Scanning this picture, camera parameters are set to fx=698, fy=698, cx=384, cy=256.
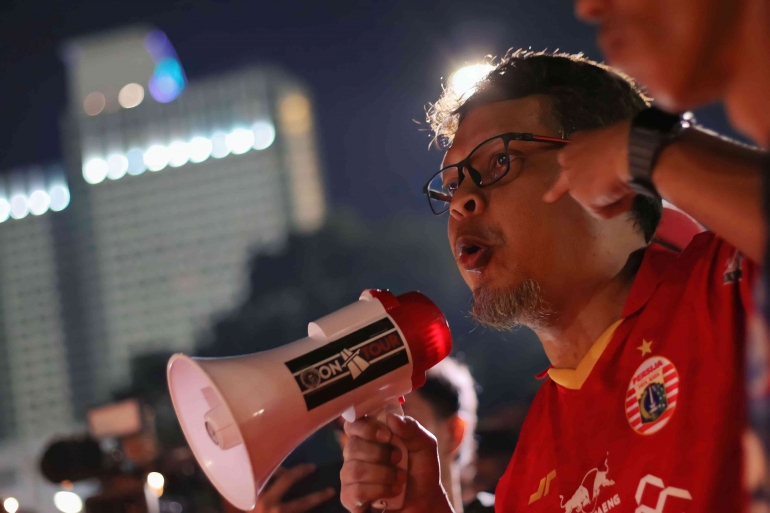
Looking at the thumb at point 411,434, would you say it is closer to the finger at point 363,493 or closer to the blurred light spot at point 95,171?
the finger at point 363,493

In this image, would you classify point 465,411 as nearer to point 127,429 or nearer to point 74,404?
point 127,429

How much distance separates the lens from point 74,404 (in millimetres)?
49094

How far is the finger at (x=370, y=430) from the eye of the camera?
1.41 metres

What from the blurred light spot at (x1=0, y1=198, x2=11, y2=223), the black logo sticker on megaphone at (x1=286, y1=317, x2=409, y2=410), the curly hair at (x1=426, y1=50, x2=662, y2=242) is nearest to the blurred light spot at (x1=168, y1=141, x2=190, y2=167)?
the blurred light spot at (x1=0, y1=198, x2=11, y2=223)

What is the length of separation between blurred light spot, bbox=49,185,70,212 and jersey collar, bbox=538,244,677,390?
55.8 m

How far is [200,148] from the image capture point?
180 feet

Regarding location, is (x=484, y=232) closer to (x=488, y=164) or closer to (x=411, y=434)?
(x=488, y=164)

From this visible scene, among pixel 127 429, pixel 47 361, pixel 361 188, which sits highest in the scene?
pixel 361 188

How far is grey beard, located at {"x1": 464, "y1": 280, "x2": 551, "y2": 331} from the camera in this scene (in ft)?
4.95

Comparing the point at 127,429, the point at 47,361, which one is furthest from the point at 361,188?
the point at 47,361

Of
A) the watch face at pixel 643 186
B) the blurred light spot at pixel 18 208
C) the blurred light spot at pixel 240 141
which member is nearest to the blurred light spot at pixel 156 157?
the blurred light spot at pixel 240 141

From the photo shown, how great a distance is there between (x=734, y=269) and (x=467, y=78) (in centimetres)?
111

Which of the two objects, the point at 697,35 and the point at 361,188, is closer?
the point at 697,35

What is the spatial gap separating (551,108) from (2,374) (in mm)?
58802
